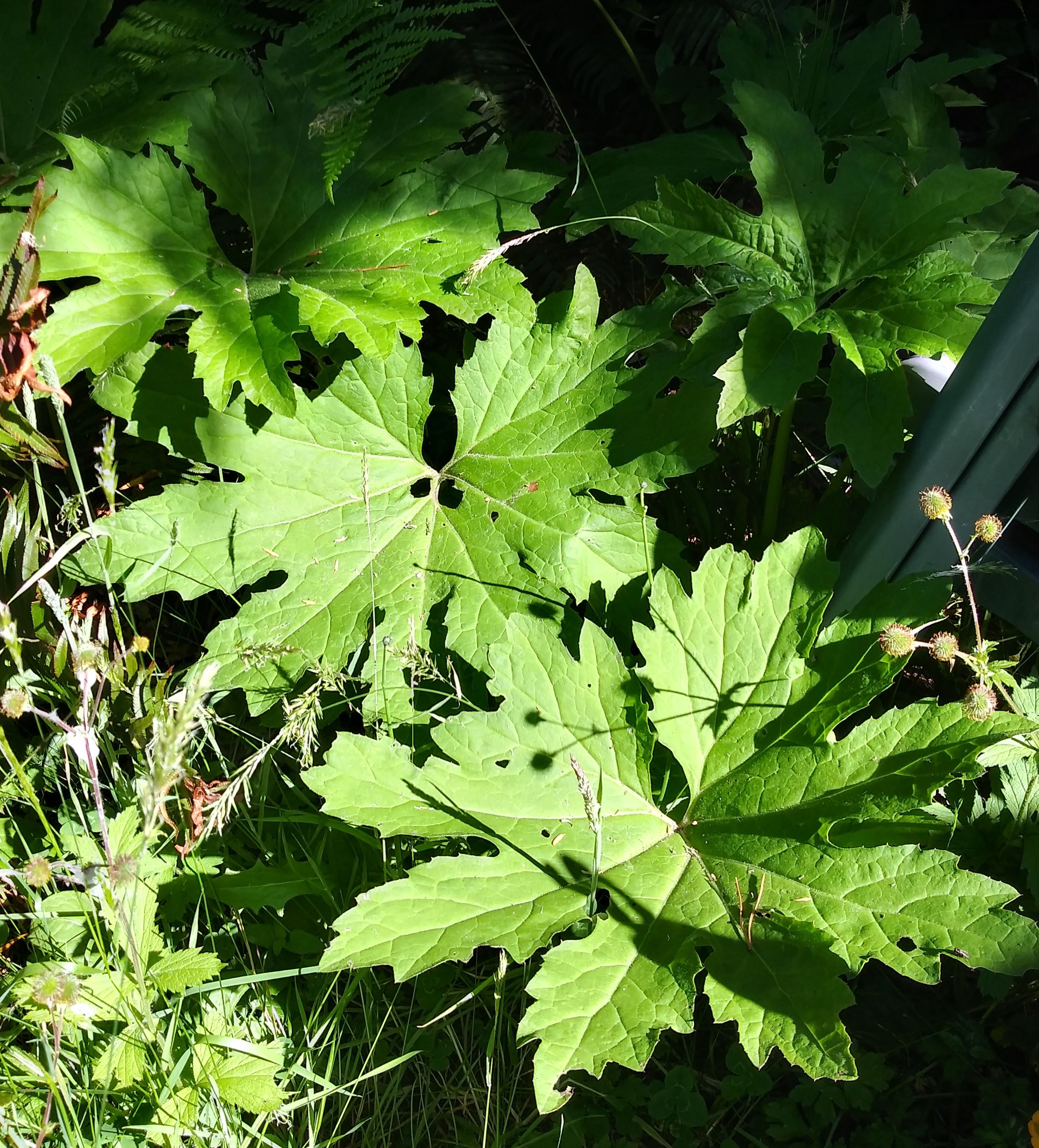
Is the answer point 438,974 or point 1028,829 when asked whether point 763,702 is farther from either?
point 438,974

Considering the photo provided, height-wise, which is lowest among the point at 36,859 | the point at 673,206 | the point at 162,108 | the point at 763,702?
the point at 36,859

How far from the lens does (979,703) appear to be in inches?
57.7

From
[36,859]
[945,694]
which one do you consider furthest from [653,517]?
[36,859]

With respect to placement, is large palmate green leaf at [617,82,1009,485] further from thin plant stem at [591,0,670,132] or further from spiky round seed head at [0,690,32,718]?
spiky round seed head at [0,690,32,718]

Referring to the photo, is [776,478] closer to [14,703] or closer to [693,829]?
[693,829]

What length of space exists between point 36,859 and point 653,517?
130 cm

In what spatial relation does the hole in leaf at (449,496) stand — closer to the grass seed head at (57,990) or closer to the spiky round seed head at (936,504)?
the spiky round seed head at (936,504)

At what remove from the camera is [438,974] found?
1.88m

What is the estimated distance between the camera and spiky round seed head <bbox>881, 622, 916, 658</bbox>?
145 centimetres

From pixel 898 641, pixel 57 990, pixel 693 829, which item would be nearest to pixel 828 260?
pixel 898 641

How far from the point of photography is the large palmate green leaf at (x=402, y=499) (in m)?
1.91

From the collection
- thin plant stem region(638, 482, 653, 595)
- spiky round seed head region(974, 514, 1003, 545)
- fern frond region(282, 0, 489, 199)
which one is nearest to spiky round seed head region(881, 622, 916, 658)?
spiky round seed head region(974, 514, 1003, 545)

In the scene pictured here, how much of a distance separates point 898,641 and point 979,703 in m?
0.16

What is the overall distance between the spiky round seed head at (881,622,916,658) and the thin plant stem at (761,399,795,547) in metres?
0.54
